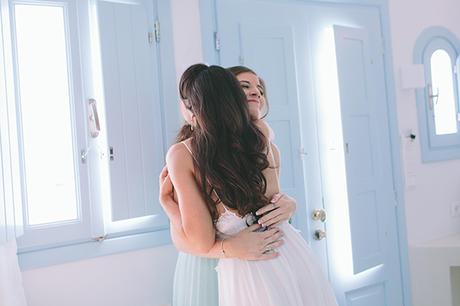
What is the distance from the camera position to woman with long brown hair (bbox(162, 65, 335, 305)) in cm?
143

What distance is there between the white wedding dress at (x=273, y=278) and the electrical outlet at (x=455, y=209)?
2049mm

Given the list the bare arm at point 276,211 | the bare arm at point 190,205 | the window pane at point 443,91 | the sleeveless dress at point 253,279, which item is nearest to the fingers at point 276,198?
the bare arm at point 276,211

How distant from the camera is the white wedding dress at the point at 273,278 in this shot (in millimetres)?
1472

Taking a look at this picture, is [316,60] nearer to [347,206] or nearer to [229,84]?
[347,206]

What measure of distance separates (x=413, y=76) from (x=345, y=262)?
3.98 ft

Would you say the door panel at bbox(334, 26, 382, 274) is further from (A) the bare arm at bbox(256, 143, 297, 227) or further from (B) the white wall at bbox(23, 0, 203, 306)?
(A) the bare arm at bbox(256, 143, 297, 227)

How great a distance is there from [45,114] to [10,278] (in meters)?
0.61

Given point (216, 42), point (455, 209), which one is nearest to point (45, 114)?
point (216, 42)

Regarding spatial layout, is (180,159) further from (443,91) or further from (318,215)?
(443,91)

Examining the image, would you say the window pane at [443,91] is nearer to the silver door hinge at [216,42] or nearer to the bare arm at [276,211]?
the silver door hinge at [216,42]

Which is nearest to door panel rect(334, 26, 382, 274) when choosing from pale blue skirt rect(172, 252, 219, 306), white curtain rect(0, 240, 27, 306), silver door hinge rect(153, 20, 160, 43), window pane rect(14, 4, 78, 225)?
silver door hinge rect(153, 20, 160, 43)

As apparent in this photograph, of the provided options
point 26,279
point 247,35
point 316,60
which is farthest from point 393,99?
point 26,279

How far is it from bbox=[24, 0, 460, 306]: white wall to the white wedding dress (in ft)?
2.24

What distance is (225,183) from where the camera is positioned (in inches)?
56.2
